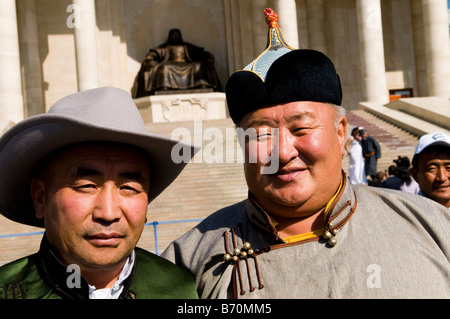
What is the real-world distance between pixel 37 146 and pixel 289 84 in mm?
1189

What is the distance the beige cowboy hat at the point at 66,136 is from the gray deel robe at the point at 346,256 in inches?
20.6

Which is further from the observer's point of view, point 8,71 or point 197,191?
point 8,71

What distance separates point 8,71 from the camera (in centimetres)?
1898

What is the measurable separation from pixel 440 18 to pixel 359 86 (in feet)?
16.3

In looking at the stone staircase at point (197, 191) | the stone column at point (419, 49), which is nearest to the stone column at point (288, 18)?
the stone staircase at point (197, 191)

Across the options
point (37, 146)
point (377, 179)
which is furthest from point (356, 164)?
point (37, 146)

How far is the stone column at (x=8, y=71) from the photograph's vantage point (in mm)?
18766

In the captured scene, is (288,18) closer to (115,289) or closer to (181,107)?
(181,107)

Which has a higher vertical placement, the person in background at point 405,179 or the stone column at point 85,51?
the stone column at point 85,51

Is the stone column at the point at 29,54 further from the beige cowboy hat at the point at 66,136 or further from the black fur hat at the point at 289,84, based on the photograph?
the black fur hat at the point at 289,84

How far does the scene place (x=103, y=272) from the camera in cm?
228

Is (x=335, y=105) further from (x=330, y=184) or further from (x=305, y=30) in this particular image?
(x=305, y=30)

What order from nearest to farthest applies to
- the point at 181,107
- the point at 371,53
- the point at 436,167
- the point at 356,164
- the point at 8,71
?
the point at 436,167, the point at 356,164, the point at 8,71, the point at 371,53, the point at 181,107

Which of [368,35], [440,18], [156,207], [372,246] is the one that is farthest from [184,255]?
[440,18]
